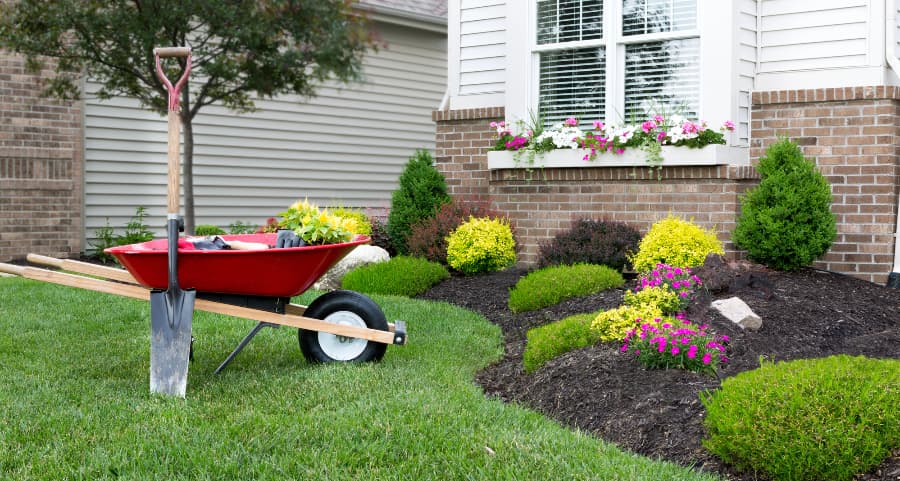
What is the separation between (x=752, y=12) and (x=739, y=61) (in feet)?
1.74

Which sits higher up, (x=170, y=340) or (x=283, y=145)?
(x=283, y=145)

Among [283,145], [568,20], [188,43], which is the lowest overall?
[283,145]

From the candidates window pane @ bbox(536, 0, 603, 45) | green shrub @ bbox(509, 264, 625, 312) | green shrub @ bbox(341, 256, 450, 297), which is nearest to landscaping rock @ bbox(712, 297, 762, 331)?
green shrub @ bbox(509, 264, 625, 312)

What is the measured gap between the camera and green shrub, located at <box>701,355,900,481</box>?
329 cm

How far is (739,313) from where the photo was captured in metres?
5.45

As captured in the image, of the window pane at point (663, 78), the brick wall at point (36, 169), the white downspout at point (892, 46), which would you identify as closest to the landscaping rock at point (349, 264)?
the window pane at point (663, 78)

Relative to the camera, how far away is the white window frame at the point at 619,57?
26.8 feet

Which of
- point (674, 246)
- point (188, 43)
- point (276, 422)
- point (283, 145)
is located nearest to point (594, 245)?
point (674, 246)

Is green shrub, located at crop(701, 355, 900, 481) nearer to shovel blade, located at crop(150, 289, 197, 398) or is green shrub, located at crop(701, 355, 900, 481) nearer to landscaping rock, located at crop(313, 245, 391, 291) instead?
shovel blade, located at crop(150, 289, 197, 398)

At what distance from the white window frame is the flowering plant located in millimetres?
4116

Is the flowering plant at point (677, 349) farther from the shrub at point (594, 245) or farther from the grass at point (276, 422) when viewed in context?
the shrub at point (594, 245)

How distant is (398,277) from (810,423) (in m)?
5.08

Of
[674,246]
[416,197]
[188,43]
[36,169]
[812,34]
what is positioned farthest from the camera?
[188,43]

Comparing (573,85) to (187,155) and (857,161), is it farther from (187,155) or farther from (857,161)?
(187,155)
